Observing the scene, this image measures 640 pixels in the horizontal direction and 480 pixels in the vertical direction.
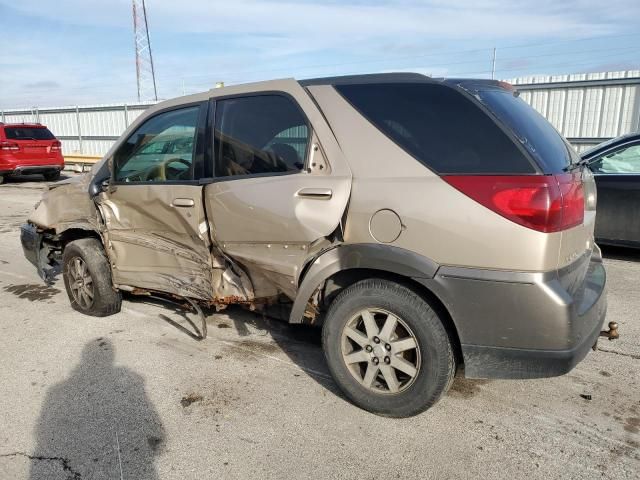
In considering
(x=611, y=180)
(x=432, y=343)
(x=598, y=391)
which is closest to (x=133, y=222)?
(x=432, y=343)

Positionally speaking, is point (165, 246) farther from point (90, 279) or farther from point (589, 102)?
point (589, 102)

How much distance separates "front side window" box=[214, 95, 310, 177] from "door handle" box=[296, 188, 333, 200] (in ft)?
0.51

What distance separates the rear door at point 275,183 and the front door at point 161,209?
20 cm

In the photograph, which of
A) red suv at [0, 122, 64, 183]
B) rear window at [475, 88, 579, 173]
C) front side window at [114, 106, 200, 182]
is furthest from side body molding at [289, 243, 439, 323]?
red suv at [0, 122, 64, 183]

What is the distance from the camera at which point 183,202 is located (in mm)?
3523

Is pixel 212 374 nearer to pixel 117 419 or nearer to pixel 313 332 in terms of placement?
pixel 117 419

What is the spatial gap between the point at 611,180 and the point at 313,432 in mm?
4989

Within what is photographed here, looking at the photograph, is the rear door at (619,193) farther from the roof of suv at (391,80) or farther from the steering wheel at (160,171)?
the steering wheel at (160,171)

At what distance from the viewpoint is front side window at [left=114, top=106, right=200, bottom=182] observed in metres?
3.60

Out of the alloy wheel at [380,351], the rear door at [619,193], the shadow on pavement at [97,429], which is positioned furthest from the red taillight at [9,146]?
the alloy wheel at [380,351]

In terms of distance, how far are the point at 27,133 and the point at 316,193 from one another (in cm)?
1625

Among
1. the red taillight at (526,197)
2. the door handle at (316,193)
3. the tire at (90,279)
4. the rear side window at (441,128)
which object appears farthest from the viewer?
the tire at (90,279)

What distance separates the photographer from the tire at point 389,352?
8.54 ft

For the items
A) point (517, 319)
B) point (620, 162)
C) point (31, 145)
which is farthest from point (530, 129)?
point (31, 145)
